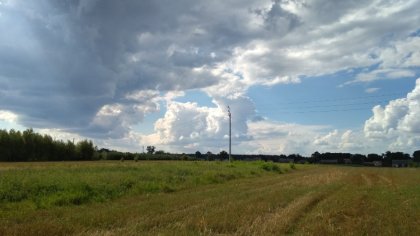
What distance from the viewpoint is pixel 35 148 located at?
315 feet

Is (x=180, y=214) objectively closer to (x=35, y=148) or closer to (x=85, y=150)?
(x=35, y=148)

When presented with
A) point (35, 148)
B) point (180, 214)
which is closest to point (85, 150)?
point (35, 148)

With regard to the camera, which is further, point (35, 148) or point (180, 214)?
point (35, 148)

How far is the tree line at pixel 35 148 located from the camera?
90.5 meters

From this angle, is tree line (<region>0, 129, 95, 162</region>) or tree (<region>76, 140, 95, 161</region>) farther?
tree (<region>76, 140, 95, 161</region>)

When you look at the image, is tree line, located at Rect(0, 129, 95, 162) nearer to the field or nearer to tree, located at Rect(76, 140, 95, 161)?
tree, located at Rect(76, 140, 95, 161)

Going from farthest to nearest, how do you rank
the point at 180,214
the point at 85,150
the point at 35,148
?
the point at 85,150, the point at 35,148, the point at 180,214

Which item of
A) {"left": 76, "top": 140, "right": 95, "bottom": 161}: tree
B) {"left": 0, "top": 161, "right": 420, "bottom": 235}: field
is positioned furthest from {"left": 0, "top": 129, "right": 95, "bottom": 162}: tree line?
{"left": 0, "top": 161, "right": 420, "bottom": 235}: field

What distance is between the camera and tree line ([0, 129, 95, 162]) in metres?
90.5

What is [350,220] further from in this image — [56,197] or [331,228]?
[56,197]

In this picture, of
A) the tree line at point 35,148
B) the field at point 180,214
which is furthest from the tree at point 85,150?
the field at point 180,214

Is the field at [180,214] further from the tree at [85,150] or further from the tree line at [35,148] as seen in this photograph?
the tree at [85,150]

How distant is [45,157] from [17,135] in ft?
24.9

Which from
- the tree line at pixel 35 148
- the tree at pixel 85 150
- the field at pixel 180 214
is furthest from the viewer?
the tree at pixel 85 150
